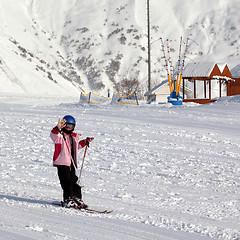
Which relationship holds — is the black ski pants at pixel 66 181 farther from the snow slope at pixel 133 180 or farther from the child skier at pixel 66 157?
the snow slope at pixel 133 180

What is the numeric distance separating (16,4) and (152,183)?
93.5 meters

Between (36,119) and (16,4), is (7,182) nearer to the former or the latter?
(36,119)

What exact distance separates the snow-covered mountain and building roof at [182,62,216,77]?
40.0 meters

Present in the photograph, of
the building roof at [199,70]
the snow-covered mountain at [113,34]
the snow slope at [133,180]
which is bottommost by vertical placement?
the snow slope at [133,180]

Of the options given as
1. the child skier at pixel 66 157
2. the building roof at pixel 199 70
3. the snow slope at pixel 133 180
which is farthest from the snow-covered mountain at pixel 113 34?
the child skier at pixel 66 157

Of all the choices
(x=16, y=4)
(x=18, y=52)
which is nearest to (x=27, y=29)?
(x=16, y=4)

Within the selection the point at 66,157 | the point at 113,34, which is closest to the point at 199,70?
the point at 66,157

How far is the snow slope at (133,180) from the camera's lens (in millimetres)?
5051

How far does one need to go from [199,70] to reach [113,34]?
210 feet

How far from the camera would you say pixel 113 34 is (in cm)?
9412

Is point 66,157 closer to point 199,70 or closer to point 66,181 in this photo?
point 66,181

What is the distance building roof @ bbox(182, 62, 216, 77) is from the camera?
1253 inches

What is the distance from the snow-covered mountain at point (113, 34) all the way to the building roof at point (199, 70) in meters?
40.0

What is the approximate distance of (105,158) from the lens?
32.9ft
